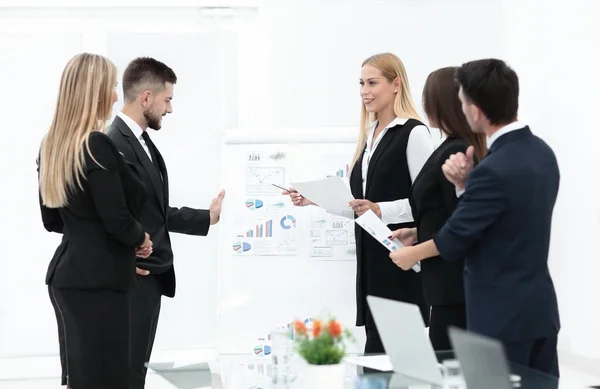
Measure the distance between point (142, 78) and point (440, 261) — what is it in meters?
1.56

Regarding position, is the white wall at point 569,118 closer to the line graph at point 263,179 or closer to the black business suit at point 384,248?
the black business suit at point 384,248

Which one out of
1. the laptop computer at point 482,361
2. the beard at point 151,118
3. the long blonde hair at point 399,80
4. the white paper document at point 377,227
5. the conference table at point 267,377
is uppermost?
the long blonde hair at point 399,80

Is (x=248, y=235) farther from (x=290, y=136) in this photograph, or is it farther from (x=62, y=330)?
(x=62, y=330)

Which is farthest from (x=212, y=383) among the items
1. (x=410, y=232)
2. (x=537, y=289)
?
(x=410, y=232)

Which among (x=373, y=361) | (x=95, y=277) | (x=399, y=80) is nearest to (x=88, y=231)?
(x=95, y=277)

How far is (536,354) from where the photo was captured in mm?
2225

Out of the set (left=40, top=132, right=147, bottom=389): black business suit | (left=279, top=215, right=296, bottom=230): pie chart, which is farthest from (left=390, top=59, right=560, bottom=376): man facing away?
(left=279, top=215, right=296, bottom=230): pie chart

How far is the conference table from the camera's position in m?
1.85

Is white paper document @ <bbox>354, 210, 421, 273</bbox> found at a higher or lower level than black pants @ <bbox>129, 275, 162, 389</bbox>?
higher

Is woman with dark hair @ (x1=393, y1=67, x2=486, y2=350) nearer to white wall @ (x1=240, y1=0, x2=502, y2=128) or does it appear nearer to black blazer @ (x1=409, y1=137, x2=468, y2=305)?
black blazer @ (x1=409, y1=137, x2=468, y2=305)

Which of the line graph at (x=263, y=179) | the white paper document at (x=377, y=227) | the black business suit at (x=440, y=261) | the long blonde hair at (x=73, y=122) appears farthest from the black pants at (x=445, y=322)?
the line graph at (x=263, y=179)

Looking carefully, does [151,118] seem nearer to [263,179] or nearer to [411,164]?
[263,179]

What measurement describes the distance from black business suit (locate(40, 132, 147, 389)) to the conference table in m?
0.40

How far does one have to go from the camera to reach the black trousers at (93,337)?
260 cm
